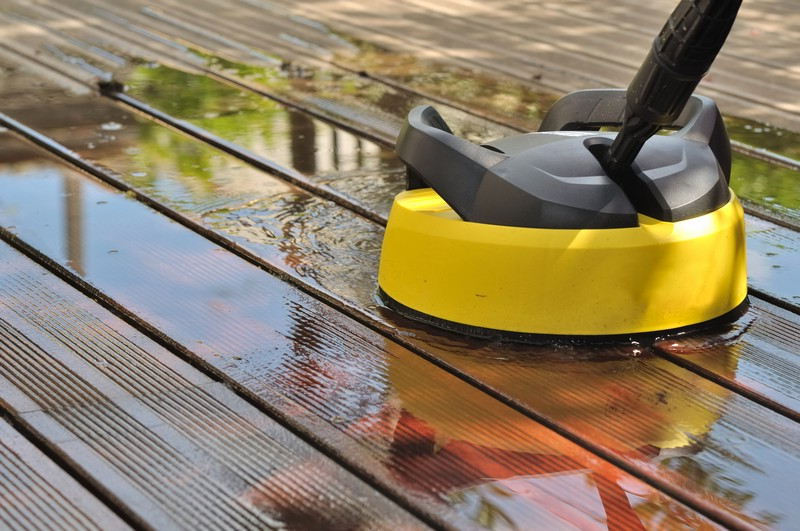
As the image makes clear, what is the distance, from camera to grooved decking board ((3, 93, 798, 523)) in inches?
60.5

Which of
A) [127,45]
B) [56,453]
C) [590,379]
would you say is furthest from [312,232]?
[127,45]

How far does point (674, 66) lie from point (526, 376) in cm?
50

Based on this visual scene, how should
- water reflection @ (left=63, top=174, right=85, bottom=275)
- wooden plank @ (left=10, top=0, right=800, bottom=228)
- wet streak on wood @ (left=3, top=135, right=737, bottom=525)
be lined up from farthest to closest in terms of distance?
wooden plank @ (left=10, top=0, right=800, bottom=228) < water reflection @ (left=63, top=174, right=85, bottom=275) < wet streak on wood @ (left=3, top=135, right=737, bottom=525)

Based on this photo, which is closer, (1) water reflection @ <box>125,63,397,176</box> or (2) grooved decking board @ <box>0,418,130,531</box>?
(2) grooved decking board @ <box>0,418,130,531</box>

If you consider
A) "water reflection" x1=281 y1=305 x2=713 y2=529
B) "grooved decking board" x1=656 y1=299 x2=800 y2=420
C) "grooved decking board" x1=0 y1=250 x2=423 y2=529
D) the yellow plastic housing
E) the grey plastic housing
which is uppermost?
the grey plastic housing

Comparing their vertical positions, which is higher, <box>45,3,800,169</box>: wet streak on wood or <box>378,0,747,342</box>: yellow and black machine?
<box>378,0,747,342</box>: yellow and black machine

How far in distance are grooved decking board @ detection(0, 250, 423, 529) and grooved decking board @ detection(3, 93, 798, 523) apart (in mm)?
92

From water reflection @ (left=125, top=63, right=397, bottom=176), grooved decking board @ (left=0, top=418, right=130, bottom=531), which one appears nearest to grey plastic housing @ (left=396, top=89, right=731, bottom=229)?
grooved decking board @ (left=0, top=418, right=130, bottom=531)

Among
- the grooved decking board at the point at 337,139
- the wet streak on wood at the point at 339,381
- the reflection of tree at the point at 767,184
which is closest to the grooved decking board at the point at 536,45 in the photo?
the reflection of tree at the point at 767,184

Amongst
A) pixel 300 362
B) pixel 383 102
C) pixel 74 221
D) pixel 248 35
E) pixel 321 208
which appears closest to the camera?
pixel 300 362

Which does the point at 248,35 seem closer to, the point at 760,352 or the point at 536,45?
the point at 536,45

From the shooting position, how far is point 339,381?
173cm

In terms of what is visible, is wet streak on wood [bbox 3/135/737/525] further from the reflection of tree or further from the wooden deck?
the reflection of tree

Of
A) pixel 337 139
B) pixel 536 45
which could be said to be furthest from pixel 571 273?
pixel 536 45
